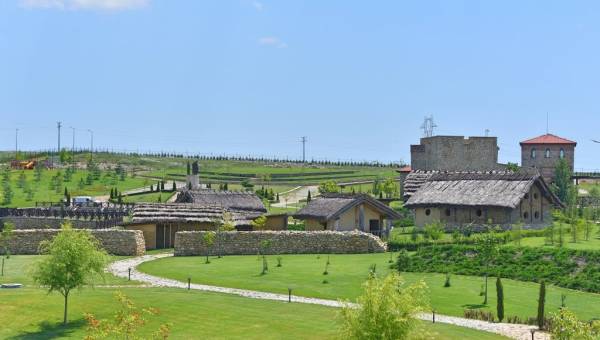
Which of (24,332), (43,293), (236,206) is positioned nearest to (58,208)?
(236,206)

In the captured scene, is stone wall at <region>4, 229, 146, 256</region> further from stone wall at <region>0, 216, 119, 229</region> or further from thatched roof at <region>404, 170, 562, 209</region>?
thatched roof at <region>404, 170, 562, 209</region>

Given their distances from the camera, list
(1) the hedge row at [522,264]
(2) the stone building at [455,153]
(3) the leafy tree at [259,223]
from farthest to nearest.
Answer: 1. (2) the stone building at [455,153]
2. (3) the leafy tree at [259,223]
3. (1) the hedge row at [522,264]

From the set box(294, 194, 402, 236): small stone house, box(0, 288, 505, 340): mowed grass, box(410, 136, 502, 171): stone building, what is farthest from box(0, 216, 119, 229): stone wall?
box(410, 136, 502, 171): stone building

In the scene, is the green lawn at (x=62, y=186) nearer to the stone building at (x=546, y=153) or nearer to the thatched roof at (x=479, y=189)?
the thatched roof at (x=479, y=189)

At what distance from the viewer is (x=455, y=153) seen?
83938mm

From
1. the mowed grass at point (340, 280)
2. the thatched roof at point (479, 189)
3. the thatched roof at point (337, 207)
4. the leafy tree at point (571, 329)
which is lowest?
the mowed grass at point (340, 280)

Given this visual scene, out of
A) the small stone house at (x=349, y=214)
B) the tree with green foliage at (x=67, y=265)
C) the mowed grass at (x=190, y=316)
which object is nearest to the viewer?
the mowed grass at (x=190, y=316)

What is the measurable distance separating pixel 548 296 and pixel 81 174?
8265 centimetres

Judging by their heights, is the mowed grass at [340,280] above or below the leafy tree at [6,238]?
below

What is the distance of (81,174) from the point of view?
360 feet

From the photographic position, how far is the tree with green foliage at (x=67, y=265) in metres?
32.3

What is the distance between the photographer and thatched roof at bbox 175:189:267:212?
6644cm

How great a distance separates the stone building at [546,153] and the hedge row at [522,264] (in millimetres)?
48656

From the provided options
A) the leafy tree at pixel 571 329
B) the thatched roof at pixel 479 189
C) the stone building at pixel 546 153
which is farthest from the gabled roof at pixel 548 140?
the leafy tree at pixel 571 329
